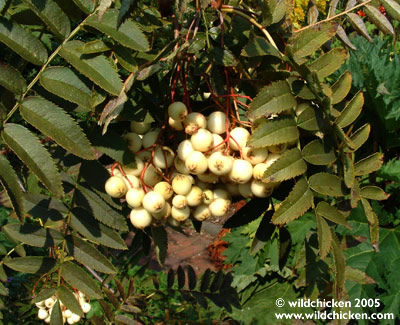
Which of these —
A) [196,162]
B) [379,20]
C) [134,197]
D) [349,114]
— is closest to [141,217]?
[134,197]

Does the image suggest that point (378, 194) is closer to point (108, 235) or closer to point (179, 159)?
point (179, 159)

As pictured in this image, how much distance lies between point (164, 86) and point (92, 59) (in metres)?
0.17

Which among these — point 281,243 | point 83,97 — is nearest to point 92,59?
point 83,97

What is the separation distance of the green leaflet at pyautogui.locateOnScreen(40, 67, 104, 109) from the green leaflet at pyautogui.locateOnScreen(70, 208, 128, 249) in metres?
0.23

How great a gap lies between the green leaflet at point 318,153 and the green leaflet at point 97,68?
0.27 m

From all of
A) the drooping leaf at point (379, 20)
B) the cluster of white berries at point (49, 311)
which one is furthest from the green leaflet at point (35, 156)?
the cluster of white berries at point (49, 311)

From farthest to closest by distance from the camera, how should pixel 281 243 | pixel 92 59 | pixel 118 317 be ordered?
pixel 118 317
pixel 281 243
pixel 92 59

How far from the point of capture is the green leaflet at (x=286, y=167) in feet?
1.94

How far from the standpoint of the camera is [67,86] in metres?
0.62

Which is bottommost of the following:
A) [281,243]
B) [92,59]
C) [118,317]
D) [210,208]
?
[118,317]

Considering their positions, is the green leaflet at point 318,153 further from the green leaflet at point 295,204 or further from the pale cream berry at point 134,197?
the pale cream berry at point 134,197

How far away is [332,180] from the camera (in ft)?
2.06

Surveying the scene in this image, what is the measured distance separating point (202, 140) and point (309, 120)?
152 millimetres

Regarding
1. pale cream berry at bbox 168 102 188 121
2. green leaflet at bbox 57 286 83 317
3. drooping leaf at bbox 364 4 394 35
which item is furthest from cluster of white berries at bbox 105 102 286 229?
drooping leaf at bbox 364 4 394 35
